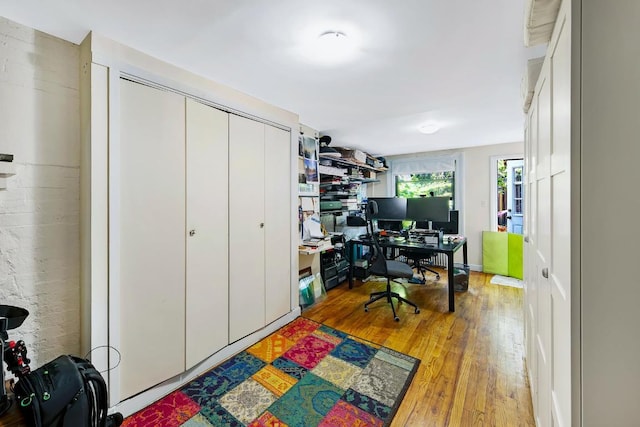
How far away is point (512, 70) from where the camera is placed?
1850 mm

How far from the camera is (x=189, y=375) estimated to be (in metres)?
1.87

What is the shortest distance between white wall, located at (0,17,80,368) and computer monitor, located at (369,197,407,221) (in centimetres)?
332

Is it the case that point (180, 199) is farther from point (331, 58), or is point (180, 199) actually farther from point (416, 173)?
point (416, 173)

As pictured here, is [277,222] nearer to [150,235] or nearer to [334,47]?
[150,235]

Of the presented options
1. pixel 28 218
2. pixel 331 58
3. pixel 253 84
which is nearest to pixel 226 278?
pixel 28 218

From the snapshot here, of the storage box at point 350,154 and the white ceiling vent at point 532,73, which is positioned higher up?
the storage box at point 350,154

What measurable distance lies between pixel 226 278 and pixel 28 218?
118cm

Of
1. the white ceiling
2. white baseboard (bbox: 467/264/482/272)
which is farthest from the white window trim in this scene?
the white ceiling

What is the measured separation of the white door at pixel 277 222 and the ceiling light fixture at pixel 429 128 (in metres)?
1.70

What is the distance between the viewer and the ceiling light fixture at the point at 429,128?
316cm

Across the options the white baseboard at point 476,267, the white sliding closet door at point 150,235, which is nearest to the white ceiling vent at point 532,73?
the white sliding closet door at point 150,235

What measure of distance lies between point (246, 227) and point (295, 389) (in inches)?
49.7

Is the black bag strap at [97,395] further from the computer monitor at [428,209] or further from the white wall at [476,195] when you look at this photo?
the white wall at [476,195]

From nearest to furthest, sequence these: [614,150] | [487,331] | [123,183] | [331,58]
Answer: [614,150] → [123,183] → [331,58] → [487,331]
